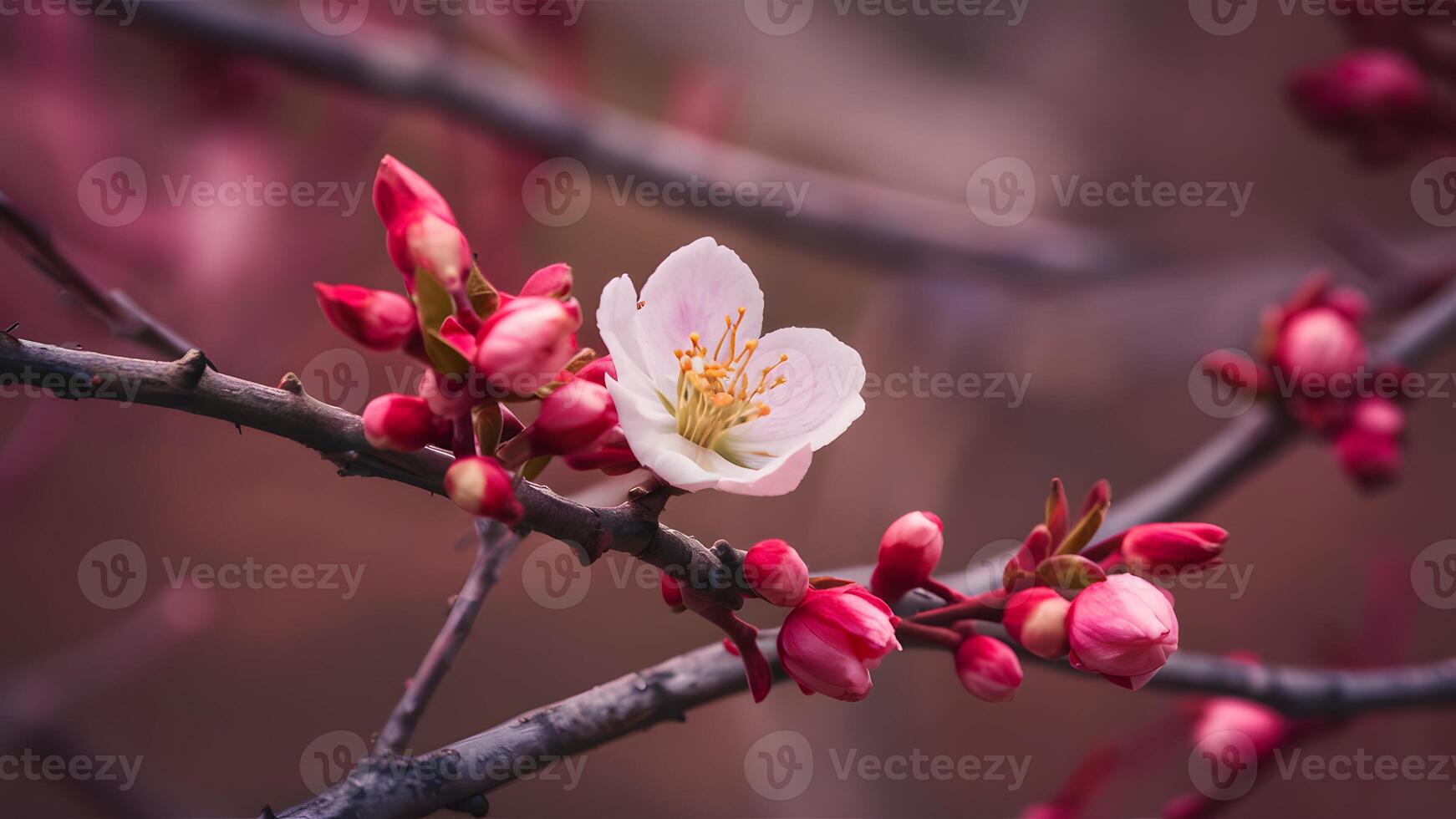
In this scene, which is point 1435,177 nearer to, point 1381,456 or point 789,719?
point 1381,456

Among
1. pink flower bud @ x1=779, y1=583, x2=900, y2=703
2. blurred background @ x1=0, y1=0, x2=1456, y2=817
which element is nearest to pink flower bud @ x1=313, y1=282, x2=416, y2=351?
pink flower bud @ x1=779, y1=583, x2=900, y2=703

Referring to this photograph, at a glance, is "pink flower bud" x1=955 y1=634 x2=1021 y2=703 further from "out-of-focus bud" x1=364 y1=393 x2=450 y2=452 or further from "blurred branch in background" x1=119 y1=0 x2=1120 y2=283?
"blurred branch in background" x1=119 y1=0 x2=1120 y2=283

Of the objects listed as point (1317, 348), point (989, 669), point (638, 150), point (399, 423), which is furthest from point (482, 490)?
point (638, 150)

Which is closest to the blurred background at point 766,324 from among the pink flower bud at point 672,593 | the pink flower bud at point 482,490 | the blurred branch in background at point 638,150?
the blurred branch in background at point 638,150

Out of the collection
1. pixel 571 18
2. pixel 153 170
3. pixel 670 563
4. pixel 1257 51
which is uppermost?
pixel 1257 51

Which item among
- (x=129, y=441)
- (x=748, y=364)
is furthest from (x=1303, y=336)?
(x=129, y=441)

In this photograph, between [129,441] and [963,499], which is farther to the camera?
[963,499]
